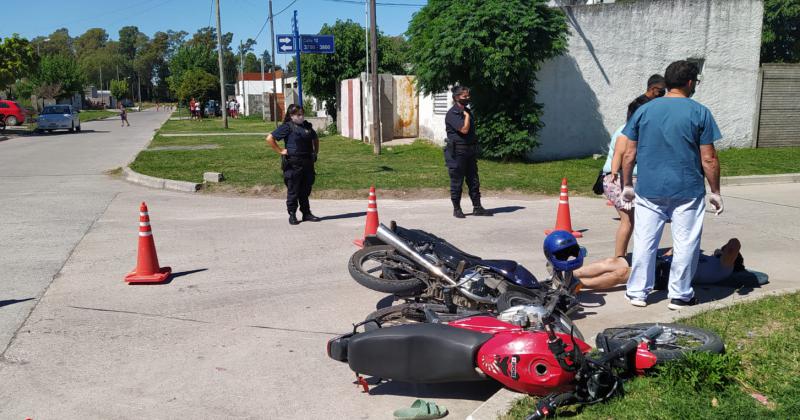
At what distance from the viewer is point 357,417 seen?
409 centimetres

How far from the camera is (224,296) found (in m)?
6.54

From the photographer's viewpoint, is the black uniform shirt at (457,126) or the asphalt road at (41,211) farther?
the black uniform shirt at (457,126)

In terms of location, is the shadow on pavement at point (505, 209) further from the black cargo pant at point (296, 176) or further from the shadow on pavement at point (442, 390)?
the shadow on pavement at point (442, 390)

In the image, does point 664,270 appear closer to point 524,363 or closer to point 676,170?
point 676,170

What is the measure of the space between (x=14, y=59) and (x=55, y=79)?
43.4 meters

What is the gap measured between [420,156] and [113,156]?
32.5ft

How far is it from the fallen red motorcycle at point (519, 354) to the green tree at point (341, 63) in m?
26.5

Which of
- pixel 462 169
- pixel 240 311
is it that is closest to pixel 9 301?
pixel 240 311

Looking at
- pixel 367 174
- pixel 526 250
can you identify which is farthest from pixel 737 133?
pixel 526 250

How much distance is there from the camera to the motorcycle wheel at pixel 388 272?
5.67 m

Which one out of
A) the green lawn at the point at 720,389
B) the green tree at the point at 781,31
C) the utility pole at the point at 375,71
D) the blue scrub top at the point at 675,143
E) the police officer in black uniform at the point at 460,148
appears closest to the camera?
the green lawn at the point at 720,389

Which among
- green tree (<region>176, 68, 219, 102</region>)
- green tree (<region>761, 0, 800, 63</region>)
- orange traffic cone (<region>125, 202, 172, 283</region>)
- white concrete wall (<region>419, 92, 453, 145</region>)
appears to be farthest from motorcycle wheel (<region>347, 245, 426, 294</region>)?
green tree (<region>176, 68, 219, 102</region>)

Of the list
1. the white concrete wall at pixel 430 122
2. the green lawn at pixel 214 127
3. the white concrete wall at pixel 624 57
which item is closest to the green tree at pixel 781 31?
the white concrete wall at pixel 624 57

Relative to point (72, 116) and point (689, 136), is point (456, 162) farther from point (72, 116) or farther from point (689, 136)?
point (72, 116)
